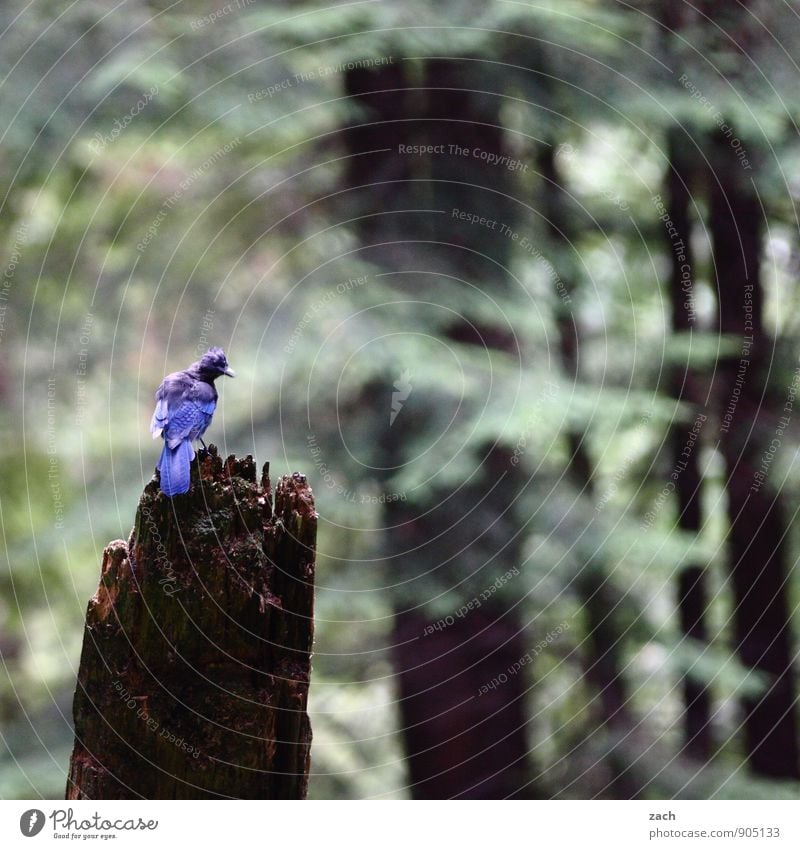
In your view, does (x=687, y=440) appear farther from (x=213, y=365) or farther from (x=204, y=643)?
(x=204, y=643)

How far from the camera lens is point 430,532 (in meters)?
5.64

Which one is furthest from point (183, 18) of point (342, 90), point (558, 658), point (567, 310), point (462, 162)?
point (558, 658)

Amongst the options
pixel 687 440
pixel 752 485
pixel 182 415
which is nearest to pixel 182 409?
pixel 182 415

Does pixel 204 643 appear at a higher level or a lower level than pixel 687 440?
lower

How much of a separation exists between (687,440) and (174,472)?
5.22m

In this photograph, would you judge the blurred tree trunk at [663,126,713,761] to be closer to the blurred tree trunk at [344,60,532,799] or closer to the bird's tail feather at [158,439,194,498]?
the blurred tree trunk at [344,60,532,799]

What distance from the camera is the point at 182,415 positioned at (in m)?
2.69

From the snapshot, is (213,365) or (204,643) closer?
(204,643)

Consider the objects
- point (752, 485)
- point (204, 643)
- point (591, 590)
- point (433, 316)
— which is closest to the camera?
point (204, 643)

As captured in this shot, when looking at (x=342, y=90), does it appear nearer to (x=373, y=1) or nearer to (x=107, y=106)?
(x=373, y=1)

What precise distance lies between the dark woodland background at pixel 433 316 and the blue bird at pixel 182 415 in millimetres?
1908

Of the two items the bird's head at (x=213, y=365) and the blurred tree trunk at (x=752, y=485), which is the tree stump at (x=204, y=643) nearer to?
the bird's head at (x=213, y=365)

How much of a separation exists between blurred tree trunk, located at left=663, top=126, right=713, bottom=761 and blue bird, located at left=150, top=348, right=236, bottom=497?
3909 millimetres

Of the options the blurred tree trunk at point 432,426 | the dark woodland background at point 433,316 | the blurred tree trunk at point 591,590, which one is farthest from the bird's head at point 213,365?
the blurred tree trunk at point 591,590
